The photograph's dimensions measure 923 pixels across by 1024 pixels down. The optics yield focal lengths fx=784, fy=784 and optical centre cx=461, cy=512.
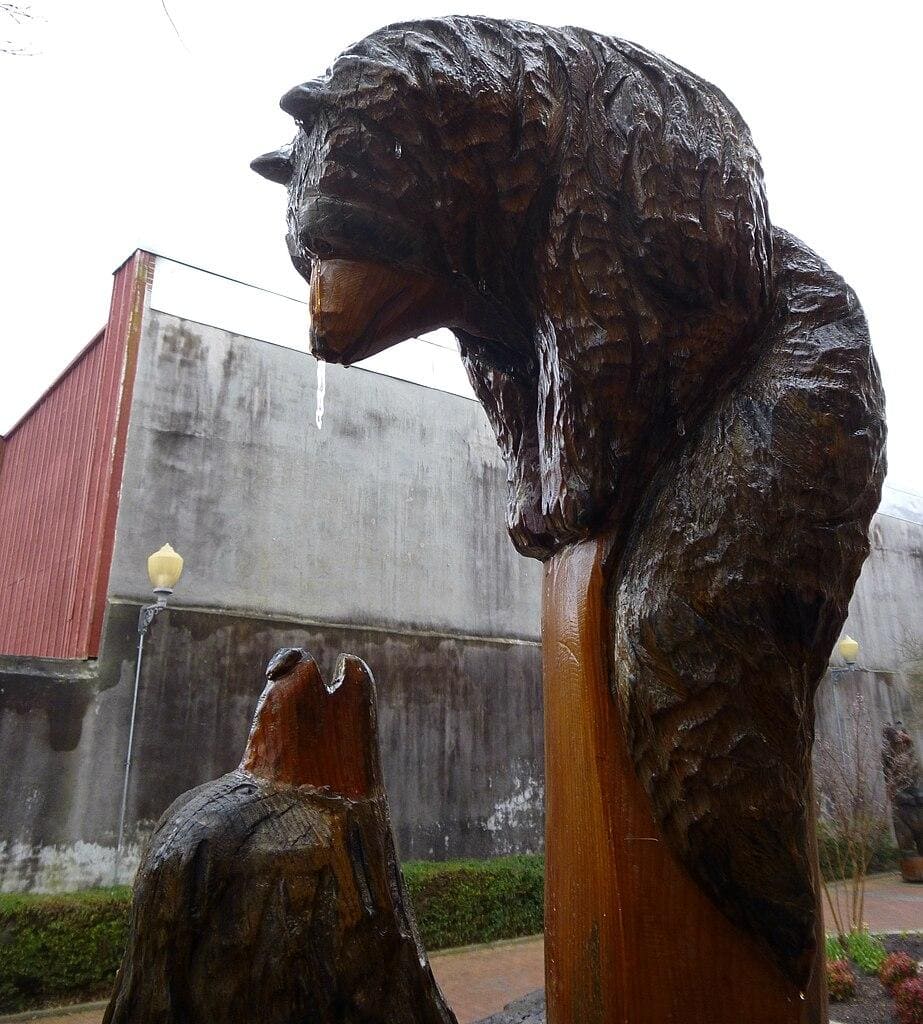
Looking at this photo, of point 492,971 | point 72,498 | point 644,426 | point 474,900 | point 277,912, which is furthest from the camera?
point 72,498

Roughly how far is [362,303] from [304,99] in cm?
27

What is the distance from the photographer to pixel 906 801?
9.77m

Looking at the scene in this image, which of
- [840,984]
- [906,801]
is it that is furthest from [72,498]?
[906,801]

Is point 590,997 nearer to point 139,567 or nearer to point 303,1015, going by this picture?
point 303,1015

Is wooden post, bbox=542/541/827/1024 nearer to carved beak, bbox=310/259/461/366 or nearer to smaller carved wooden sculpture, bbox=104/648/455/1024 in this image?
smaller carved wooden sculpture, bbox=104/648/455/1024

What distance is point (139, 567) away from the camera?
678cm

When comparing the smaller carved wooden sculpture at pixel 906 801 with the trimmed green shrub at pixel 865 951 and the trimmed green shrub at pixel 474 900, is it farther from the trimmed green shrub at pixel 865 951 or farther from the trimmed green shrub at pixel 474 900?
the trimmed green shrub at pixel 474 900

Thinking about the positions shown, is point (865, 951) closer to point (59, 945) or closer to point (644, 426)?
point (59, 945)

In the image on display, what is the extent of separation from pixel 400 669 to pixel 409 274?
710 cm

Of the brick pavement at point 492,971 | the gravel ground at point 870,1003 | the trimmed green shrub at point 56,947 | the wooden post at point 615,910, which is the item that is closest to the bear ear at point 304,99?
the wooden post at point 615,910

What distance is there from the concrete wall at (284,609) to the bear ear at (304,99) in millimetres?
5866

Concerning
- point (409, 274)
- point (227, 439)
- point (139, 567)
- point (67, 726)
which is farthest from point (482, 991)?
point (409, 274)

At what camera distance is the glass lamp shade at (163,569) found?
6.29 meters

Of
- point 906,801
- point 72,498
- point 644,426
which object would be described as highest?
point 72,498
